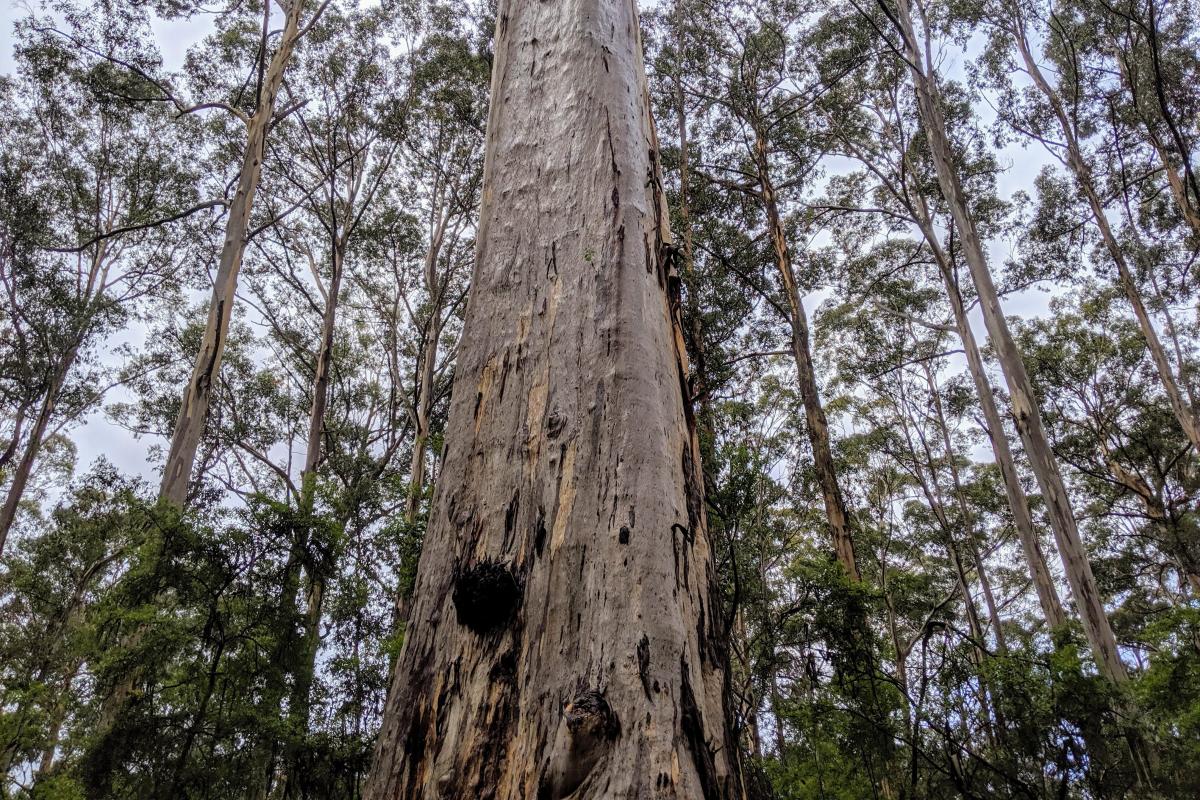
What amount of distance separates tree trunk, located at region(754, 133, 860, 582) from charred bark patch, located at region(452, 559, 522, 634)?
17.9ft

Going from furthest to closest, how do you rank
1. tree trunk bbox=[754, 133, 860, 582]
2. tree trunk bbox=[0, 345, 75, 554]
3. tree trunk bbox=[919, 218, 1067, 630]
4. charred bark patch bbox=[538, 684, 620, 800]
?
tree trunk bbox=[0, 345, 75, 554]
tree trunk bbox=[919, 218, 1067, 630]
tree trunk bbox=[754, 133, 860, 582]
charred bark patch bbox=[538, 684, 620, 800]

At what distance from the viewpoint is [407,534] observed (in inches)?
211

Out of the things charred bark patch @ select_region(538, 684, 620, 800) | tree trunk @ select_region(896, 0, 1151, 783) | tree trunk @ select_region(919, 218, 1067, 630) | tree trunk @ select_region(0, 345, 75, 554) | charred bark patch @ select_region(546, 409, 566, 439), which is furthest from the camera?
tree trunk @ select_region(0, 345, 75, 554)

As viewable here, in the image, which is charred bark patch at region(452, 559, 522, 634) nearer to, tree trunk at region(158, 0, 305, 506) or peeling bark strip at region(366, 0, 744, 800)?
peeling bark strip at region(366, 0, 744, 800)

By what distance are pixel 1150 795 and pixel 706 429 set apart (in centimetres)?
455

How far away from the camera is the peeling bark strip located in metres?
0.86

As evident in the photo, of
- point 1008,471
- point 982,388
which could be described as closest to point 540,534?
point 1008,471

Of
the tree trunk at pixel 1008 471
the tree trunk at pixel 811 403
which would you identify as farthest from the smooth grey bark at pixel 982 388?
the tree trunk at pixel 811 403

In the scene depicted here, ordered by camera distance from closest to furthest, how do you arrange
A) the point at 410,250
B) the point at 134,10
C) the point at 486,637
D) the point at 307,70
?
1. the point at 486,637
2. the point at 134,10
3. the point at 307,70
4. the point at 410,250

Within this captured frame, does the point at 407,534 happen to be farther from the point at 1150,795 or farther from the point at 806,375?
Result: the point at 806,375

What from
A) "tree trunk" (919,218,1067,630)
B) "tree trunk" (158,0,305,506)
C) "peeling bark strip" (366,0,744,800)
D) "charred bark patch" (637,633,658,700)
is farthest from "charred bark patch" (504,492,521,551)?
"tree trunk" (919,218,1067,630)

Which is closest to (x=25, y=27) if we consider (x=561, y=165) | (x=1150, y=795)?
(x=561, y=165)

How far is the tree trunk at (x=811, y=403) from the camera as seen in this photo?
7039 millimetres

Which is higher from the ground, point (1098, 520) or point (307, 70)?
point (307, 70)
